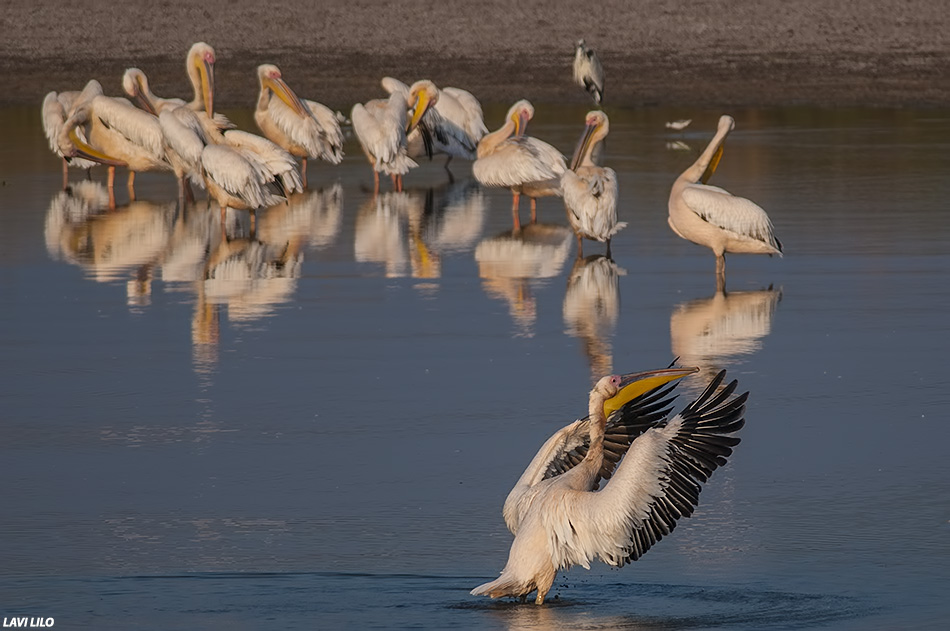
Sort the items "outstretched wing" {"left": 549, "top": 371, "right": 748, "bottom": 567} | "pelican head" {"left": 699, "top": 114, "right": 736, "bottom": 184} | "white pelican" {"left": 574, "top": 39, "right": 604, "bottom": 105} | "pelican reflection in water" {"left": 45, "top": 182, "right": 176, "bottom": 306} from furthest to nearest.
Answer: "white pelican" {"left": 574, "top": 39, "right": 604, "bottom": 105}
"pelican head" {"left": 699, "top": 114, "right": 736, "bottom": 184}
"pelican reflection in water" {"left": 45, "top": 182, "right": 176, "bottom": 306}
"outstretched wing" {"left": 549, "top": 371, "right": 748, "bottom": 567}

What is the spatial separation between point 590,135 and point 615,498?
809 centimetres

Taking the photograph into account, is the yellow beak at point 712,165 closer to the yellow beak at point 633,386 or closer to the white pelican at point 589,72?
the yellow beak at point 633,386

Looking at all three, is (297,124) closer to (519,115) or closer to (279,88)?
(279,88)

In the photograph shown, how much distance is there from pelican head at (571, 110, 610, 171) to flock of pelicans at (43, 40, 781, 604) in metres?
0.02

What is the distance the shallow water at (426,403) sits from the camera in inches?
A: 198

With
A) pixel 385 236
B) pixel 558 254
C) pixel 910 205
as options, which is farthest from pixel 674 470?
pixel 910 205

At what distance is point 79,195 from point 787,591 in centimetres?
1037

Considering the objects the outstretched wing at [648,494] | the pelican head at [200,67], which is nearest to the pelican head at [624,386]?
the outstretched wing at [648,494]

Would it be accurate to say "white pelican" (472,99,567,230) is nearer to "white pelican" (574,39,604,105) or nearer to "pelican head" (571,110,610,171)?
"pelican head" (571,110,610,171)

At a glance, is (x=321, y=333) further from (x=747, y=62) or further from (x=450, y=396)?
(x=747, y=62)

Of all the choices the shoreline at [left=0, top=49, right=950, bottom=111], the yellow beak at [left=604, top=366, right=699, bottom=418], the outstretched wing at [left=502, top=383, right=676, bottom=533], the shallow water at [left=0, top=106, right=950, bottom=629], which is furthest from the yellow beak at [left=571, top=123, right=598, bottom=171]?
the shoreline at [left=0, top=49, right=950, bottom=111]

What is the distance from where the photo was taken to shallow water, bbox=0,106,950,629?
5027 millimetres

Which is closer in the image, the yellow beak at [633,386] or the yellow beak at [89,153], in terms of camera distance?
the yellow beak at [633,386]

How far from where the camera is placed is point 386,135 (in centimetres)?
1425
